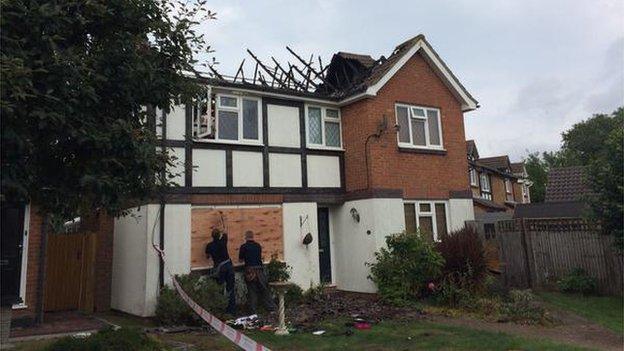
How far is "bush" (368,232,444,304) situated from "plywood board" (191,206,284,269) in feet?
8.75

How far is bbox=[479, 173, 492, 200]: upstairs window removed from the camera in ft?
124

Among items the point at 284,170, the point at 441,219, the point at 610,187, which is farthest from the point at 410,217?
the point at 610,187

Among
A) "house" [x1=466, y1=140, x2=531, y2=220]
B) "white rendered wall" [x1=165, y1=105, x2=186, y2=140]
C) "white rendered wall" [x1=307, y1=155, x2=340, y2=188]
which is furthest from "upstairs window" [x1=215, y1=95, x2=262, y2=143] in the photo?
"house" [x1=466, y1=140, x2=531, y2=220]

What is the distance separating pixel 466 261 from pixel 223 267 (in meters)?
5.87

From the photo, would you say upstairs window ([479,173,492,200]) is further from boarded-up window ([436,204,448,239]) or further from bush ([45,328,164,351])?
bush ([45,328,164,351])

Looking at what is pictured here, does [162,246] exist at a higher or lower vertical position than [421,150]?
lower

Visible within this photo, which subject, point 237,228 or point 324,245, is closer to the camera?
point 237,228

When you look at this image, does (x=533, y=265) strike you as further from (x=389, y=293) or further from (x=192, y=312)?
(x=192, y=312)

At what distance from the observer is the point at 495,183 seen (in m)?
40.5

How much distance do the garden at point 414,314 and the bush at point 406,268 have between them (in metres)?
0.03

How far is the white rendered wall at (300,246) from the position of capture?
1350cm

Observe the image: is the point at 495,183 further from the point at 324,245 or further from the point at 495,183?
the point at 324,245

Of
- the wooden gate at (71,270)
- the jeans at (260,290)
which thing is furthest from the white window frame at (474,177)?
the wooden gate at (71,270)

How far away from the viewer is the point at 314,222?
14.1m
